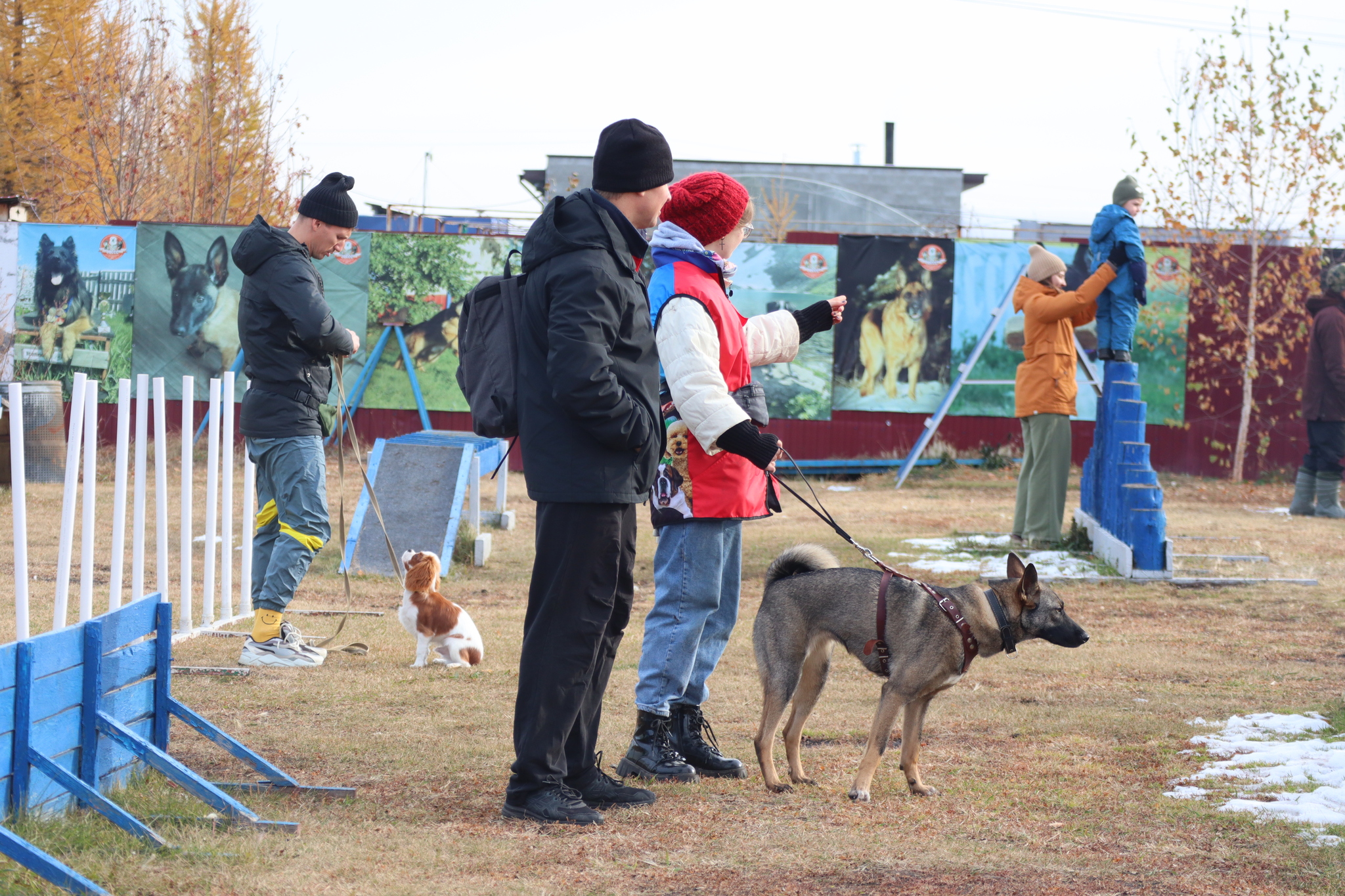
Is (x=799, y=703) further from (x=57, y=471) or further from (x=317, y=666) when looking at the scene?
(x=57, y=471)

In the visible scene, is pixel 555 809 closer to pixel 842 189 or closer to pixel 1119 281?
pixel 1119 281

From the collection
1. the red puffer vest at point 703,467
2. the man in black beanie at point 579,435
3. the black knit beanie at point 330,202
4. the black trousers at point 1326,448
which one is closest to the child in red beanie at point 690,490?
the red puffer vest at point 703,467

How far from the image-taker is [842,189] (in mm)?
40969

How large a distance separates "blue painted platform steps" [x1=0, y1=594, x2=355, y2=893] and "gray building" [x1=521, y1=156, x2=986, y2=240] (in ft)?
105

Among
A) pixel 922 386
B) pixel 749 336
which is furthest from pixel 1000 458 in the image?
pixel 749 336

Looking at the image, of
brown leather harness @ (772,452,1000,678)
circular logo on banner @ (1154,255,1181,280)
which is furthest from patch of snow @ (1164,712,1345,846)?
circular logo on banner @ (1154,255,1181,280)

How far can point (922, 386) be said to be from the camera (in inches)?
680

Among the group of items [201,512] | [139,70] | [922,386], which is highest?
[139,70]

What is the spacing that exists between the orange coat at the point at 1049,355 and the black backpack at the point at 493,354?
22.9 feet

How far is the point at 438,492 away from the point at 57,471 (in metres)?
5.82

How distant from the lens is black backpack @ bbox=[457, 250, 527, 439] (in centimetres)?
349

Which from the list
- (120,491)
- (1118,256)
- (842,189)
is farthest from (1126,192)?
(842,189)

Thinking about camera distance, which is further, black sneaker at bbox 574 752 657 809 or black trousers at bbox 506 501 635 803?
black sneaker at bbox 574 752 657 809

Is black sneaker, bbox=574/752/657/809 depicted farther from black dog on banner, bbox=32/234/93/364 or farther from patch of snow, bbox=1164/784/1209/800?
black dog on banner, bbox=32/234/93/364
